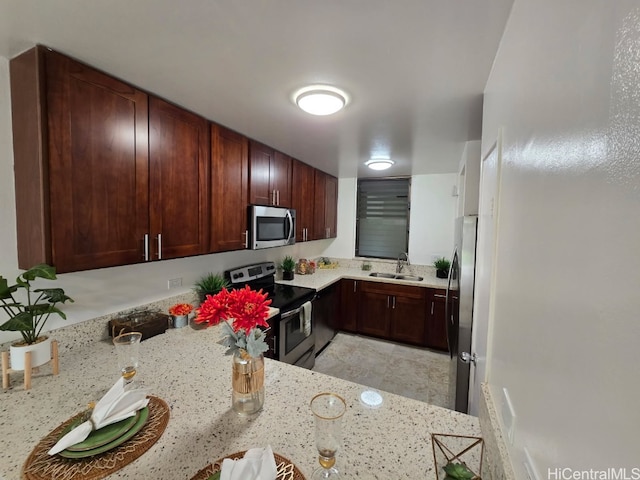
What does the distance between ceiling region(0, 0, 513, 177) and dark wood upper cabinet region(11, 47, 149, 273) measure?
0.34 feet

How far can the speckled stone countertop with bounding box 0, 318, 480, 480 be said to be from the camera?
0.86 metres

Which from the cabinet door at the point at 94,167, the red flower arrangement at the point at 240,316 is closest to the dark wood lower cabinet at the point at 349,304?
the cabinet door at the point at 94,167

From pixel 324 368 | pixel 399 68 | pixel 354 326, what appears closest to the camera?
pixel 399 68

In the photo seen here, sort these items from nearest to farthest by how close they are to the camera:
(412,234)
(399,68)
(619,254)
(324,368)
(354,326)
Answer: (619,254)
(399,68)
(324,368)
(354,326)
(412,234)

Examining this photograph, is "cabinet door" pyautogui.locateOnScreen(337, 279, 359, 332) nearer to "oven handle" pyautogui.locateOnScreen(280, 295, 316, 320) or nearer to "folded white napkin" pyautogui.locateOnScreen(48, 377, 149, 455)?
"oven handle" pyautogui.locateOnScreen(280, 295, 316, 320)

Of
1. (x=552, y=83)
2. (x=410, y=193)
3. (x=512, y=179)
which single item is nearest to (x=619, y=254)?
(x=552, y=83)

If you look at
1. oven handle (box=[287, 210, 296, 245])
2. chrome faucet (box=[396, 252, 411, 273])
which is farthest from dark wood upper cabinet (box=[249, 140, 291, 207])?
chrome faucet (box=[396, 252, 411, 273])

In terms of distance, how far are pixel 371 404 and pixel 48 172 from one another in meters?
1.71

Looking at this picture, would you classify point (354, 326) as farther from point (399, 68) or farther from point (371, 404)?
point (399, 68)

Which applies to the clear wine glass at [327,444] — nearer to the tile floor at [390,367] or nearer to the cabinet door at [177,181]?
the cabinet door at [177,181]

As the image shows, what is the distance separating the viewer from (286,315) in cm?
244

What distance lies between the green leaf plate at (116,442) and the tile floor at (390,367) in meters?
2.14

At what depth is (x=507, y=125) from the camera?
3.09 ft

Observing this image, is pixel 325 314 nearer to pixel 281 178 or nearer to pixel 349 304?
pixel 349 304
